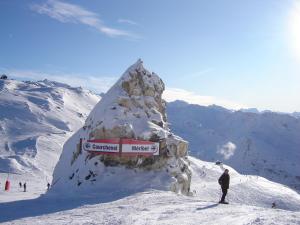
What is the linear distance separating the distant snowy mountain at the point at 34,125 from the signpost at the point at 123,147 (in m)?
55.2

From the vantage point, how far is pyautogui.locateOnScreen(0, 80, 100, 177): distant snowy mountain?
9056cm

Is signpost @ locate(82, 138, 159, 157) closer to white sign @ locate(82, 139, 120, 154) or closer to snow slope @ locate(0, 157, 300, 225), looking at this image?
white sign @ locate(82, 139, 120, 154)

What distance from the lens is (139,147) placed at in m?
31.0

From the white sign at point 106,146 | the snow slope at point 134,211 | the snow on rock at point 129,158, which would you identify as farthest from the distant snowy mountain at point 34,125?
the snow slope at point 134,211

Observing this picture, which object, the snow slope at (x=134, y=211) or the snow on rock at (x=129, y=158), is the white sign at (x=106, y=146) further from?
the snow slope at (x=134, y=211)

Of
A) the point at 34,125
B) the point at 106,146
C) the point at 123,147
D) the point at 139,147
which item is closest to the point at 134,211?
the point at 123,147

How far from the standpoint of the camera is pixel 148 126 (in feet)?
109

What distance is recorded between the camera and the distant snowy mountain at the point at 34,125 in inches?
3565

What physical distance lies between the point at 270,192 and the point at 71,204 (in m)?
73.2

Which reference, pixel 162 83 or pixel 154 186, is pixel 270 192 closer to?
pixel 162 83

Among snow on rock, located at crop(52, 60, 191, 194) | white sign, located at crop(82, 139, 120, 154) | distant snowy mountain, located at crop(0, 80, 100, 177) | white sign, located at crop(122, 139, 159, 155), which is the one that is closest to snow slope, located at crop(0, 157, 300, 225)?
snow on rock, located at crop(52, 60, 191, 194)

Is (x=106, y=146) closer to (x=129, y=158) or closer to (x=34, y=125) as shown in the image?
(x=129, y=158)

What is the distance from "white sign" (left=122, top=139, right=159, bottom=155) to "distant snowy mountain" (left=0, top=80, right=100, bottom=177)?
2219 inches

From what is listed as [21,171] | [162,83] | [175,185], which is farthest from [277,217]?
[21,171]
